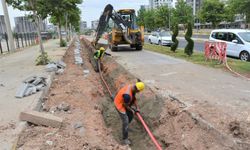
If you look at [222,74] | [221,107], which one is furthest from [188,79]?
[221,107]

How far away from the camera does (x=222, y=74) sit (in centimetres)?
1161

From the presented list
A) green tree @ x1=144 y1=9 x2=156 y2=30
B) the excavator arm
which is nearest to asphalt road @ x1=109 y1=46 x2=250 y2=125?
the excavator arm

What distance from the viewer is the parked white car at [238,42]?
15914 millimetres

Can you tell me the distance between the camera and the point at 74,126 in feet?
21.1

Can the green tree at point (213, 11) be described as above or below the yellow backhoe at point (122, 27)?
above

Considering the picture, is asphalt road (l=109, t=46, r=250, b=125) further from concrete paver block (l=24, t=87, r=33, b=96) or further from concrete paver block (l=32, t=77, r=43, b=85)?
concrete paver block (l=24, t=87, r=33, b=96)

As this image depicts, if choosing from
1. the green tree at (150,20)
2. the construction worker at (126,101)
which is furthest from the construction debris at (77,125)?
the green tree at (150,20)

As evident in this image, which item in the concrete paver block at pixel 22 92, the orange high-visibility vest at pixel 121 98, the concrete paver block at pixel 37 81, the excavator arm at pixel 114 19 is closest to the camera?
the orange high-visibility vest at pixel 121 98

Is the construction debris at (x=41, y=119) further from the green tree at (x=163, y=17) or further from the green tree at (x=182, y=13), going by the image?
the green tree at (x=163, y=17)

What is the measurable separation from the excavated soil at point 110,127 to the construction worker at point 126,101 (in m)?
0.51

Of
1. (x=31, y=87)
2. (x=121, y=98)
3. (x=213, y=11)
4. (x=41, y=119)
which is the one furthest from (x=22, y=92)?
(x=213, y=11)

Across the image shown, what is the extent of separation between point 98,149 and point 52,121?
129cm

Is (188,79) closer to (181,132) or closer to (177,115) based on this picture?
(177,115)

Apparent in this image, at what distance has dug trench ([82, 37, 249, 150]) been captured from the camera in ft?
18.5
